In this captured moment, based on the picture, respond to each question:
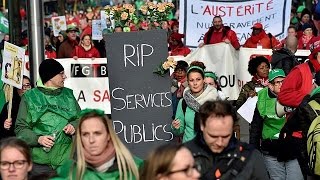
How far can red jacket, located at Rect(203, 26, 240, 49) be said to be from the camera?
58.8 ft

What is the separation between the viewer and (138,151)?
12.1 m

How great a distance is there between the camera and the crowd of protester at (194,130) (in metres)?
6.33

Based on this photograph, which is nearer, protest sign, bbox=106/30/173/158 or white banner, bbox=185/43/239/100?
protest sign, bbox=106/30/173/158

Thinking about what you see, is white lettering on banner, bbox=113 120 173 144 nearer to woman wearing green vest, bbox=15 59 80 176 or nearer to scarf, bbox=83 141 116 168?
woman wearing green vest, bbox=15 59 80 176

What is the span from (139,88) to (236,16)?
720 cm

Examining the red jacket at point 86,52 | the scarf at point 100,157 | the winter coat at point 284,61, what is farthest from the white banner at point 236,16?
the scarf at point 100,157

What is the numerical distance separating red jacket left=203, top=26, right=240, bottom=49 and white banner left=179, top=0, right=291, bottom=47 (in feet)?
2.22

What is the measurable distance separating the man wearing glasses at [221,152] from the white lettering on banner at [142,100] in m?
5.23

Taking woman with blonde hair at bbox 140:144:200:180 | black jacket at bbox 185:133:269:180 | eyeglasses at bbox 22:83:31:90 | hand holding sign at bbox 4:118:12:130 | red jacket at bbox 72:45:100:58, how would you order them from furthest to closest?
red jacket at bbox 72:45:100:58, eyeglasses at bbox 22:83:31:90, hand holding sign at bbox 4:118:12:130, black jacket at bbox 185:133:269:180, woman with blonde hair at bbox 140:144:200:180

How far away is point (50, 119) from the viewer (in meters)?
9.78

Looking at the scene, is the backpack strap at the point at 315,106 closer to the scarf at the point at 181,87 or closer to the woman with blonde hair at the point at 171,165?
the woman with blonde hair at the point at 171,165

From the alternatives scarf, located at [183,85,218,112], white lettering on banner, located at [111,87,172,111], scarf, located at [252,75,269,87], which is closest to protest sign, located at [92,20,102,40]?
scarf, located at [252,75,269,87]

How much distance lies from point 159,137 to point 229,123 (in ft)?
17.6

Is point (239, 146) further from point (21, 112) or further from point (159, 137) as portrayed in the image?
point (159, 137)
